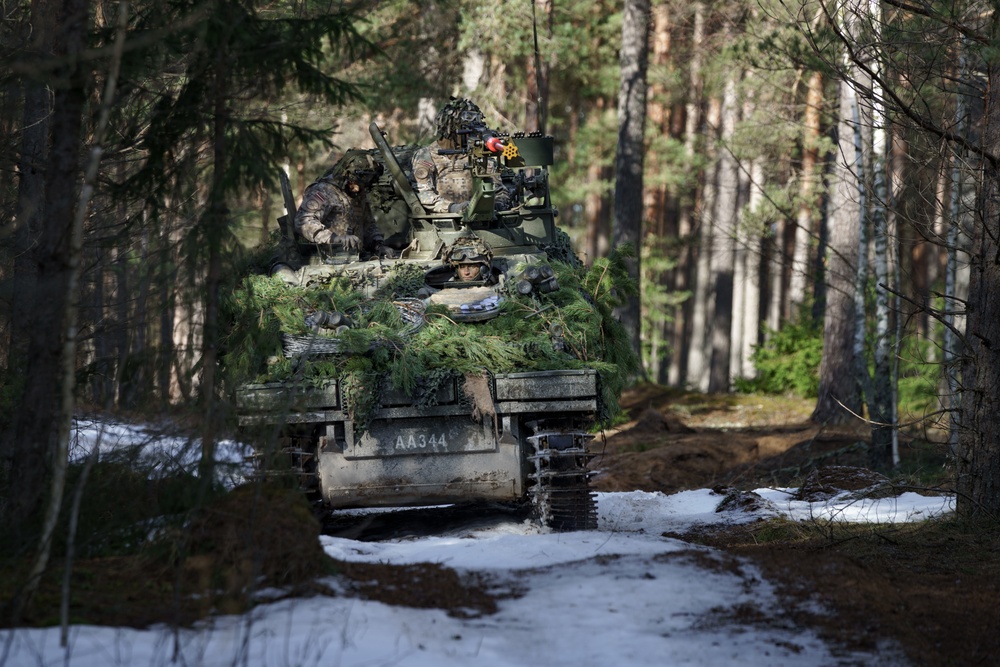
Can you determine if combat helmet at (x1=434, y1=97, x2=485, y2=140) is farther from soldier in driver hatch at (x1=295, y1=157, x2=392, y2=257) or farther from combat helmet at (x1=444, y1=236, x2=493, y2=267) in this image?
combat helmet at (x1=444, y1=236, x2=493, y2=267)

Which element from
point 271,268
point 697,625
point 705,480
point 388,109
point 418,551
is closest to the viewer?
point 697,625

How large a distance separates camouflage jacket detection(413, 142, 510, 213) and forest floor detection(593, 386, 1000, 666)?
166 inches

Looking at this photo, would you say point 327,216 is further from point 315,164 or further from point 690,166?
point 690,166

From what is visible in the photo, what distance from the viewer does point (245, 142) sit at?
24.6 feet

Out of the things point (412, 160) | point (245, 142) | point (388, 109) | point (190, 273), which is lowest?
point (190, 273)

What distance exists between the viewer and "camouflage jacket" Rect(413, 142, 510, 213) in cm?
1224

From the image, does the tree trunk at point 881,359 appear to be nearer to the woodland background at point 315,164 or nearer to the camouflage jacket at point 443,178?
the woodland background at point 315,164

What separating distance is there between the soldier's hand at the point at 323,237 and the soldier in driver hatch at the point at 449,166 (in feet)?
3.63

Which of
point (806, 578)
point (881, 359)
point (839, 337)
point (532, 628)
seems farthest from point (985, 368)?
point (839, 337)

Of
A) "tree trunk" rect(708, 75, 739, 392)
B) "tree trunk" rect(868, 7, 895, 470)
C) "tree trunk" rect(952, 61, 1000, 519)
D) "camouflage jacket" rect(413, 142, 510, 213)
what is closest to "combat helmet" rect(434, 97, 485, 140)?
"camouflage jacket" rect(413, 142, 510, 213)

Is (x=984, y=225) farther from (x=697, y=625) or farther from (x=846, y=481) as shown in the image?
(x=697, y=625)

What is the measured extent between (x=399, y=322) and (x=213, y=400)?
3102 millimetres

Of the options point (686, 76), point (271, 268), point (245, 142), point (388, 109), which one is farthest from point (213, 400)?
point (686, 76)

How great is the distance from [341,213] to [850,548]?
5.81 m
